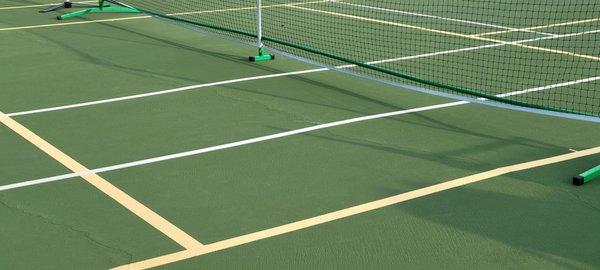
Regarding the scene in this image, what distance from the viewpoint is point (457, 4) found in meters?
17.8

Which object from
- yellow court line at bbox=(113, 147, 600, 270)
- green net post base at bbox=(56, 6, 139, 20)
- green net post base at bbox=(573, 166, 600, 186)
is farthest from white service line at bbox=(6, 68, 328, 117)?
green net post base at bbox=(56, 6, 139, 20)

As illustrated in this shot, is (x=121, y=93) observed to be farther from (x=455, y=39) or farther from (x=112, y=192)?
(x=455, y=39)

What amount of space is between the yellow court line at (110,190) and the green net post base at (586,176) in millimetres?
3282

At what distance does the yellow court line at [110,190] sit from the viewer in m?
6.53

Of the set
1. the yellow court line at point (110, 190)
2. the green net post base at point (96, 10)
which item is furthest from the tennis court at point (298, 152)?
the green net post base at point (96, 10)

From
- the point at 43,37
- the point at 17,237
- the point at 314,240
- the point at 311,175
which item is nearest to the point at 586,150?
the point at 311,175

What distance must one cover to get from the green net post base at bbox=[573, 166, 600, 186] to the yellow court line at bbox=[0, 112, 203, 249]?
3.28 m

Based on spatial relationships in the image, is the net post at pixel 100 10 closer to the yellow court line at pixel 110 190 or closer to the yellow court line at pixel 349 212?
the yellow court line at pixel 110 190

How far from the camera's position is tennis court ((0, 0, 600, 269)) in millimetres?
6359

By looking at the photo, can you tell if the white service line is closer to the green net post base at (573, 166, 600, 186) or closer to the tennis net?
the tennis net

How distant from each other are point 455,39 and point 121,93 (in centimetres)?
574

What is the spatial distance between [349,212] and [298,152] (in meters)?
1.62

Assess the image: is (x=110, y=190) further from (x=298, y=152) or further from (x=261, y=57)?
(x=261, y=57)

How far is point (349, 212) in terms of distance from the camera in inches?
274
